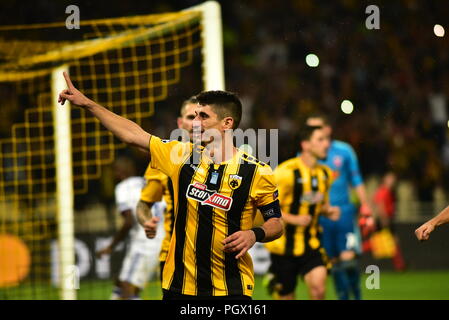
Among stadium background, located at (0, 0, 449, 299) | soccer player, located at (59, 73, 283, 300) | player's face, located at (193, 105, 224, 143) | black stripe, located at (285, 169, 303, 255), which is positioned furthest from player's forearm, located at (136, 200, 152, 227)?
stadium background, located at (0, 0, 449, 299)

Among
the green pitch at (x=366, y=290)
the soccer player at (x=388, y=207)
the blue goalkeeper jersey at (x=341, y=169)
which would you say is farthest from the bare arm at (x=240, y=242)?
the soccer player at (x=388, y=207)

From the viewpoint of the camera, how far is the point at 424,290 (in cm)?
1170

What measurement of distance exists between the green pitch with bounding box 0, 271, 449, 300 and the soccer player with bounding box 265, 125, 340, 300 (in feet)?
6.27

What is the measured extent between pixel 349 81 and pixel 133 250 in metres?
9.96

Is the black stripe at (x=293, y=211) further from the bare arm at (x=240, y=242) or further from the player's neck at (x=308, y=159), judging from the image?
the bare arm at (x=240, y=242)

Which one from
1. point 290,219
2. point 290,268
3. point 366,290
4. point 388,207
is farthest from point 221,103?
point 388,207

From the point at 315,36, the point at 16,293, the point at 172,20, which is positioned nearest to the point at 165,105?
the point at 315,36

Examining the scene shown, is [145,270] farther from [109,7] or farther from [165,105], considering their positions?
[109,7]

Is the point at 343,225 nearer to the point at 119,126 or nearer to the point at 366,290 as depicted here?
the point at 366,290

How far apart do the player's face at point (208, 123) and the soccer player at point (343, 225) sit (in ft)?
11.1

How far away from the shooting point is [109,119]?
184 inches

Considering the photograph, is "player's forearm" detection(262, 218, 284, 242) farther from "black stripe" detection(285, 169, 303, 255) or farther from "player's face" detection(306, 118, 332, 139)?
"player's face" detection(306, 118, 332, 139)

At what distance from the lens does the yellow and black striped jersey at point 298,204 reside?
25.2ft

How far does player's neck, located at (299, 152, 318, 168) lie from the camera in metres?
7.89
